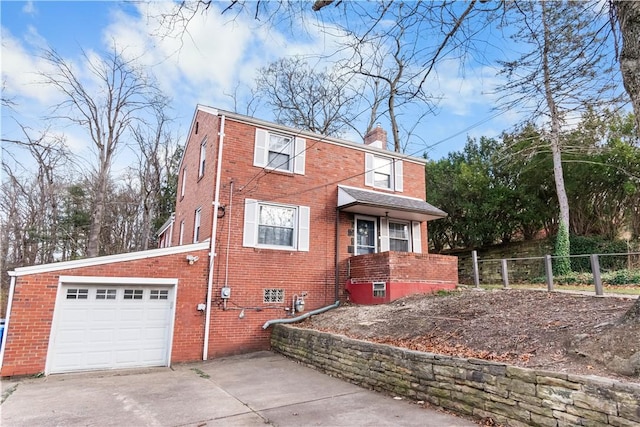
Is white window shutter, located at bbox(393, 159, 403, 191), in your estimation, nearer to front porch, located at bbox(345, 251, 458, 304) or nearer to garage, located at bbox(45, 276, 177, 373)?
front porch, located at bbox(345, 251, 458, 304)

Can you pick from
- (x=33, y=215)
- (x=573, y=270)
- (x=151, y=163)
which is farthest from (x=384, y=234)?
(x=33, y=215)

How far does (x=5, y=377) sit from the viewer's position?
763 cm

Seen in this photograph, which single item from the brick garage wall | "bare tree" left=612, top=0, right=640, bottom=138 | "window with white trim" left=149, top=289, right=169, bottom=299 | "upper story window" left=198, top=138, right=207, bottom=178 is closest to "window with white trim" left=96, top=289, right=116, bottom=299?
the brick garage wall

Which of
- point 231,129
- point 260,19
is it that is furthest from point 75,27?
point 231,129

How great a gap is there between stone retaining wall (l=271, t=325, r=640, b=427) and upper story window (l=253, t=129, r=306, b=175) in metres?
6.03

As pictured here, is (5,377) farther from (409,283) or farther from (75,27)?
(409,283)

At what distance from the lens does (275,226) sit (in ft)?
36.9

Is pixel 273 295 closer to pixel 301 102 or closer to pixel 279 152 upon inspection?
pixel 279 152

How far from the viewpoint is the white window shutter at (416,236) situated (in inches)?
519

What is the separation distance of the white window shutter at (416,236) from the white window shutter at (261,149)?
5.84 meters

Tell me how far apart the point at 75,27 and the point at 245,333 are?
7939 millimetres

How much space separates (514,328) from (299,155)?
8.03m

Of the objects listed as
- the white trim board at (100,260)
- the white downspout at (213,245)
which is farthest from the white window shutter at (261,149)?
the white trim board at (100,260)

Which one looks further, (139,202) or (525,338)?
(139,202)
